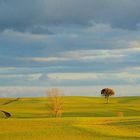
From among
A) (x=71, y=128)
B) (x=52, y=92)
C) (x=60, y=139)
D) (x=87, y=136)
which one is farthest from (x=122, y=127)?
(x=52, y=92)

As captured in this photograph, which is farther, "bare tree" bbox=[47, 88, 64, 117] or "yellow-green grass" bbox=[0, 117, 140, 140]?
"bare tree" bbox=[47, 88, 64, 117]

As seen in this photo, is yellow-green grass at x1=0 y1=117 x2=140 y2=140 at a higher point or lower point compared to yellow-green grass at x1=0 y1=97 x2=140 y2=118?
lower

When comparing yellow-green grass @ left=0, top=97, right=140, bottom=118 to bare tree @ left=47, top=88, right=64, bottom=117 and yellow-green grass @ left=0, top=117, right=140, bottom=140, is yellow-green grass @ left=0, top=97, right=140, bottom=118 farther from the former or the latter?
yellow-green grass @ left=0, top=117, right=140, bottom=140

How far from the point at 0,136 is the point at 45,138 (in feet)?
16.6

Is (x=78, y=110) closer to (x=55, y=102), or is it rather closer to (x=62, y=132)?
(x=55, y=102)

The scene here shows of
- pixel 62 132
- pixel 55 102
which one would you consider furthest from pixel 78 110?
pixel 62 132

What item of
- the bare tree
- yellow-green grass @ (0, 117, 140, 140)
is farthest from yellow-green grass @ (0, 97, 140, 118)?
yellow-green grass @ (0, 117, 140, 140)

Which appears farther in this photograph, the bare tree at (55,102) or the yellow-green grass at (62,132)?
the bare tree at (55,102)

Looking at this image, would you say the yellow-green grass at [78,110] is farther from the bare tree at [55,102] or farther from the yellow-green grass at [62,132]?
the yellow-green grass at [62,132]

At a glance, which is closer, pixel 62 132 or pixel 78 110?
pixel 62 132

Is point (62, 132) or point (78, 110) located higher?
point (78, 110)

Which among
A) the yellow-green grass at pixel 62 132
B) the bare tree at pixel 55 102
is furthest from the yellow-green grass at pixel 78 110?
the yellow-green grass at pixel 62 132

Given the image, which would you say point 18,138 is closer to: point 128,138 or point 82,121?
point 128,138

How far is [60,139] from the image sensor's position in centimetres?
4391
